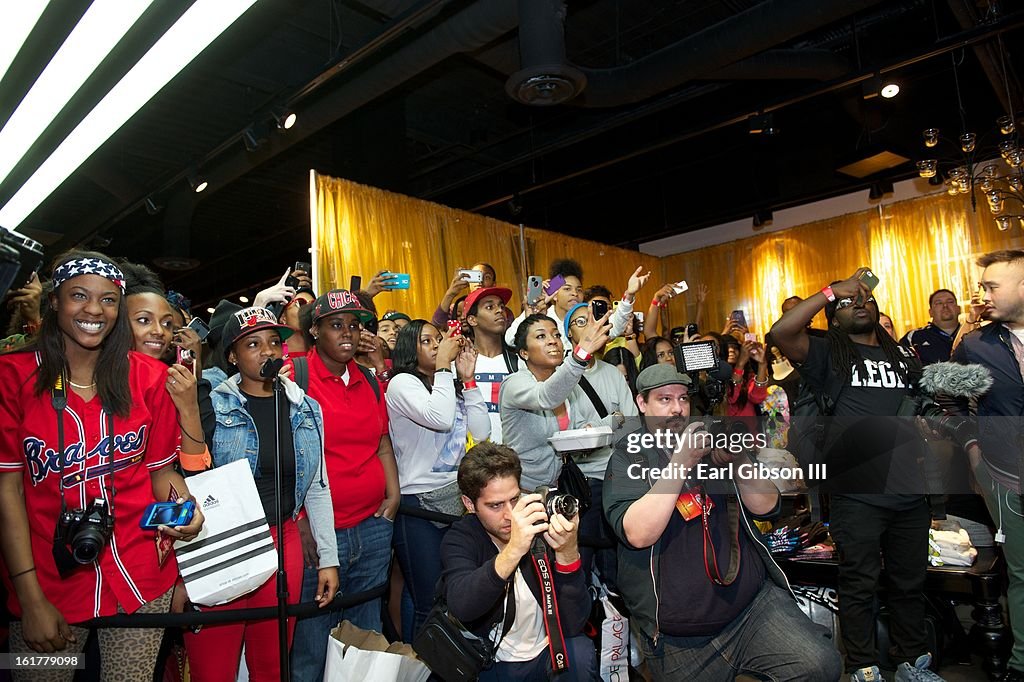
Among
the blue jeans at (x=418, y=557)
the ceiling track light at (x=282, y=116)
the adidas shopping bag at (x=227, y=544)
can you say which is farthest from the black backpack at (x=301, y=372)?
the ceiling track light at (x=282, y=116)

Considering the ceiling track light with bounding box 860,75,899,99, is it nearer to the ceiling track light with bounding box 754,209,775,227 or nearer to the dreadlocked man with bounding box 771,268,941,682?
the dreadlocked man with bounding box 771,268,941,682

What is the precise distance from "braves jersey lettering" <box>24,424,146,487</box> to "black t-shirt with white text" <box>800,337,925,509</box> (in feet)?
10.3

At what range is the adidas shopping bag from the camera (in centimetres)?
240

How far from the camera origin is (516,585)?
2561 mm

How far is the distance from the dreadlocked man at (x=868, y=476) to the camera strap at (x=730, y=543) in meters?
1.22

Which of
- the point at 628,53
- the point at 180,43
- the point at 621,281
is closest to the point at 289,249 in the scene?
the point at 621,281

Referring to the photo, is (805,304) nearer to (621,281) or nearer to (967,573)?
(967,573)

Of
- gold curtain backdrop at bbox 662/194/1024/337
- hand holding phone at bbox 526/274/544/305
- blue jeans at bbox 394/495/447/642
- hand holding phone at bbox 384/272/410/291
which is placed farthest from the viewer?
gold curtain backdrop at bbox 662/194/1024/337

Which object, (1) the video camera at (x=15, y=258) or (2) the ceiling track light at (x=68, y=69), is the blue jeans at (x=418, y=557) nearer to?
(1) the video camera at (x=15, y=258)

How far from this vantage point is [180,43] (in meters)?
3.58

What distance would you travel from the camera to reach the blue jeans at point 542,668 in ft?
8.19

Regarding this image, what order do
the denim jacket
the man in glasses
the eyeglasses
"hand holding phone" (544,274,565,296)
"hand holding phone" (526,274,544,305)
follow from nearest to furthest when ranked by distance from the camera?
1. the denim jacket
2. the eyeglasses
3. "hand holding phone" (526,274,544,305)
4. "hand holding phone" (544,274,565,296)
5. the man in glasses

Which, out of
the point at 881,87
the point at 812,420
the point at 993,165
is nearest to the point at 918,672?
the point at 812,420

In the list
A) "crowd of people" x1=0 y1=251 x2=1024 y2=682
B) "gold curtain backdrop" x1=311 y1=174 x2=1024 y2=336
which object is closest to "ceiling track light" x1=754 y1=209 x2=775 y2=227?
"gold curtain backdrop" x1=311 y1=174 x2=1024 y2=336
